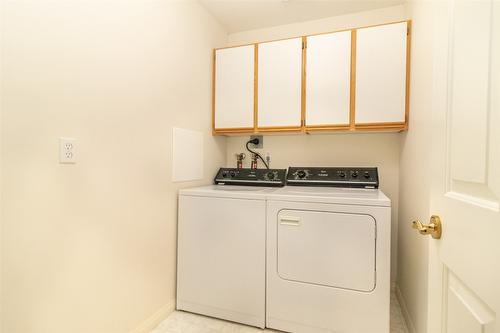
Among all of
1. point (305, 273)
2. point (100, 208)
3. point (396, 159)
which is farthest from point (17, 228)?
point (396, 159)

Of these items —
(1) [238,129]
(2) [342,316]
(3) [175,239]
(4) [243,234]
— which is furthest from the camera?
(1) [238,129]

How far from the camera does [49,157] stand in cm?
111

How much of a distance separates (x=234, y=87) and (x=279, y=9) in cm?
80

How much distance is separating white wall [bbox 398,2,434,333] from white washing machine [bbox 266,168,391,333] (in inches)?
7.8

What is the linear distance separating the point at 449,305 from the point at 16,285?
1.53 m

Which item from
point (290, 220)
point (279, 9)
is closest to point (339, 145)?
point (290, 220)

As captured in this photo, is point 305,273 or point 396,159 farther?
point 396,159

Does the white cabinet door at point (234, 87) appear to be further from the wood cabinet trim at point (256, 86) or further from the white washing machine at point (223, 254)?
the white washing machine at point (223, 254)

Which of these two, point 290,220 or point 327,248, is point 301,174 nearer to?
point 290,220

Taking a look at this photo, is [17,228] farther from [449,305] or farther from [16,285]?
[449,305]

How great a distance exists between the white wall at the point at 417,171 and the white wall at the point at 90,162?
1.64 meters

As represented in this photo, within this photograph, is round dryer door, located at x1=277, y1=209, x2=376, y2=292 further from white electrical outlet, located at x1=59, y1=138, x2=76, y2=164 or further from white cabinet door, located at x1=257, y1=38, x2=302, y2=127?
white electrical outlet, located at x1=59, y1=138, x2=76, y2=164

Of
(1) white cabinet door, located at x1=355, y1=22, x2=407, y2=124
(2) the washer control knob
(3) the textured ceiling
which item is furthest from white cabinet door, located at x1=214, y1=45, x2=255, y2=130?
(1) white cabinet door, located at x1=355, y1=22, x2=407, y2=124

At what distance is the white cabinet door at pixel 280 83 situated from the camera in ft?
7.11
